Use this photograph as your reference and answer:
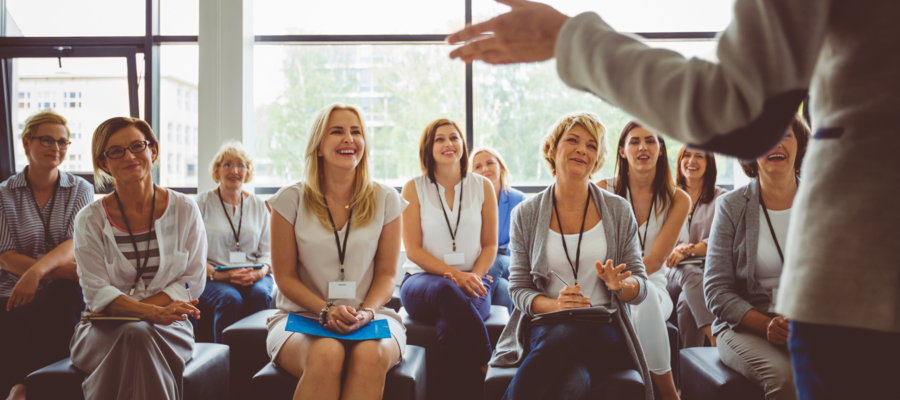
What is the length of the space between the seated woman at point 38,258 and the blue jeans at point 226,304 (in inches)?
27.4

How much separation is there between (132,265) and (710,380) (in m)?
2.50

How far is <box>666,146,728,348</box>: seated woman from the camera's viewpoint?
286 centimetres

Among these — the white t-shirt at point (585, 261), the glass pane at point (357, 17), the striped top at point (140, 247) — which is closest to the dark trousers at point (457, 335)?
the white t-shirt at point (585, 261)

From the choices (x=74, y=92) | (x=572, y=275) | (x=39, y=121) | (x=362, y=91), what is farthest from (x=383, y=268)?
(x=74, y=92)

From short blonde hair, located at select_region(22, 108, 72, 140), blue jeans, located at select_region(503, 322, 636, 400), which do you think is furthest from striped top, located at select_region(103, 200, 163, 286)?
blue jeans, located at select_region(503, 322, 636, 400)

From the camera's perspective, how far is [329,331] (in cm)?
206

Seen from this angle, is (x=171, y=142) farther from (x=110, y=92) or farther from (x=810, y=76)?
(x=810, y=76)

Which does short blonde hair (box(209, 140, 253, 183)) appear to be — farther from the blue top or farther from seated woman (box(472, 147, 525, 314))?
the blue top

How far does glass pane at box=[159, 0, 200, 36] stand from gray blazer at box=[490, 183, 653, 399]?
14.5 ft

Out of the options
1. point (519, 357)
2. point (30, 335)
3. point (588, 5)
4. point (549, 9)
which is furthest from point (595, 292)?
point (588, 5)

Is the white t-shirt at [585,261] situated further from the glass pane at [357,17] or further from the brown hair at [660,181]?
the glass pane at [357,17]

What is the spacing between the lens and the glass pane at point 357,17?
5.31 meters

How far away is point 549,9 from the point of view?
0.71m

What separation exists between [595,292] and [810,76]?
1894 mm
